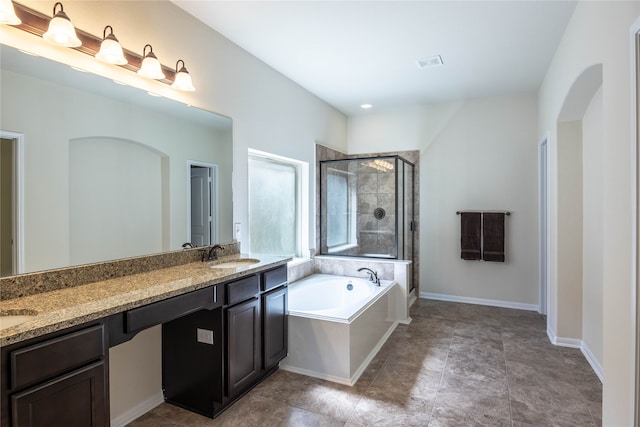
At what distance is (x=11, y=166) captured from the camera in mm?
1543

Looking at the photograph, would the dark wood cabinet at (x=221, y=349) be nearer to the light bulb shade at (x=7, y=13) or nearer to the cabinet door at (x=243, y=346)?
the cabinet door at (x=243, y=346)

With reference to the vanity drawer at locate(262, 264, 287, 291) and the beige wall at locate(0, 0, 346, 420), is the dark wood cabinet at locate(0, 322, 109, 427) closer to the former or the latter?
the beige wall at locate(0, 0, 346, 420)

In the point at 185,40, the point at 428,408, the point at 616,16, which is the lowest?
the point at 428,408

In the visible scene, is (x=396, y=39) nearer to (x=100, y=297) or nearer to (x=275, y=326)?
(x=275, y=326)

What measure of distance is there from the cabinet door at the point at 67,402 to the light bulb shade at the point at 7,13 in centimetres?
152

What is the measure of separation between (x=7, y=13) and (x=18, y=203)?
83 cm

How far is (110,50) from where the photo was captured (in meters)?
1.86

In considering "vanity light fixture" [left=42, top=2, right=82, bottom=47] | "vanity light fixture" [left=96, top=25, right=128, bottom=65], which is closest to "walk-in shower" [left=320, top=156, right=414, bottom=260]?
"vanity light fixture" [left=96, top=25, right=128, bottom=65]

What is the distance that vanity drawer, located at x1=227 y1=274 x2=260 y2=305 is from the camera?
2154 millimetres

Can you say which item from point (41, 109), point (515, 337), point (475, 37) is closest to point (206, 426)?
point (41, 109)

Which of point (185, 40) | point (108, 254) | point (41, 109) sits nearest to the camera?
point (41, 109)

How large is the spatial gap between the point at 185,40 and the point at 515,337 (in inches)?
156

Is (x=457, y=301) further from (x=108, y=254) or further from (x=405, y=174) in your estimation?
(x=108, y=254)

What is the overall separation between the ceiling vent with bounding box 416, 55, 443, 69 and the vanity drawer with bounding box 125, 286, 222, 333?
2.81 metres
